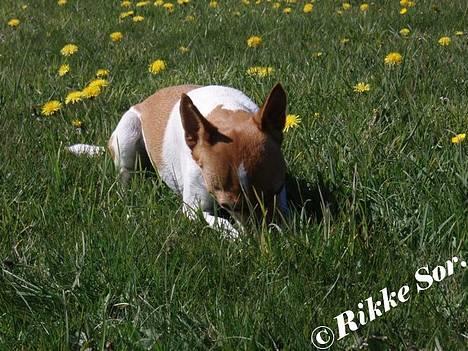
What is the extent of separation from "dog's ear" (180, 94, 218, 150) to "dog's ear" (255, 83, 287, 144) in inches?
7.3

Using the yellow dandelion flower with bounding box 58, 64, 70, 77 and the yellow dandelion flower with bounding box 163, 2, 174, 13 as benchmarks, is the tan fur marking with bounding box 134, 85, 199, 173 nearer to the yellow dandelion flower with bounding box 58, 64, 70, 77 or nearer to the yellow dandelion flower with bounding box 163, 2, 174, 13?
the yellow dandelion flower with bounding box 58, 64, 70, 77

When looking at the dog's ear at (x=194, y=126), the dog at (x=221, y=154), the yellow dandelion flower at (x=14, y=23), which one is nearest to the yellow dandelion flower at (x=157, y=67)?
the dog at (x=221, y=154)

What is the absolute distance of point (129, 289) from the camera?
243 centimetres

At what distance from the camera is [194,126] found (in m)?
3.13

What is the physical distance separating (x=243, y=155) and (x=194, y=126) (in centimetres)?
38

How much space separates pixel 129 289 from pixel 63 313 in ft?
0.69

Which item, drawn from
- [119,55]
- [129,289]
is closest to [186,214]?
[129,289]

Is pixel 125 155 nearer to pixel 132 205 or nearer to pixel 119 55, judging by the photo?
pixel 132 205

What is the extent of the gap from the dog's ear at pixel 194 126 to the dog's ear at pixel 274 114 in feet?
0.61

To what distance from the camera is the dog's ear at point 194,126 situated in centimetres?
300

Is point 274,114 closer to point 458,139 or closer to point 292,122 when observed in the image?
point 292,122

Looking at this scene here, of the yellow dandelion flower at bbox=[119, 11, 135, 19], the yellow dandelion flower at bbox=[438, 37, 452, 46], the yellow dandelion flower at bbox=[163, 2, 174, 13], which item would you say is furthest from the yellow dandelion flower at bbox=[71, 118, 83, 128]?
the yellow dandelion flower at bbox=[163, 2, 174, 13]

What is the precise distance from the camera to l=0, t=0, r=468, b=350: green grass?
87.8 inches

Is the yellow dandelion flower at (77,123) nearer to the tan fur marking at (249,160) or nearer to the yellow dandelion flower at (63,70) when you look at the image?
the yellow dandelion flower at (63,70)
